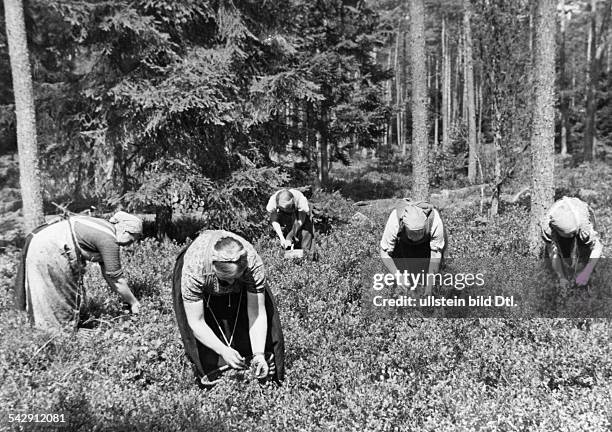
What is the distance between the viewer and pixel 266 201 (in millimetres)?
10844

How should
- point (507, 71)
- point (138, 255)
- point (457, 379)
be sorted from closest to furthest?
point (457, 379) → point (138, 255) → point (507, 71)

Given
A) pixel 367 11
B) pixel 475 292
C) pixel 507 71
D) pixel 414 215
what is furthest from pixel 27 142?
pixel 367 11

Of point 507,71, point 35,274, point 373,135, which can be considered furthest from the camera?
point 373,135

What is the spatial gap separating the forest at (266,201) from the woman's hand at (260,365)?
0.15m

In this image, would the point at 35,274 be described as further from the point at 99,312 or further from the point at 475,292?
the point at 475,292

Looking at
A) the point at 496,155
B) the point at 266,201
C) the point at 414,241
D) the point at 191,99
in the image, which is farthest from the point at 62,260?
the point at 496,155

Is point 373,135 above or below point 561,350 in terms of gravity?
above

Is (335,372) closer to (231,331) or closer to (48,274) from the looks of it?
(231,331)

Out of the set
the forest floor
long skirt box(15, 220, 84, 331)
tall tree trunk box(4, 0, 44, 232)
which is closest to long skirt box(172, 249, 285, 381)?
the forest floor

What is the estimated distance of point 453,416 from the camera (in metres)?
3.68

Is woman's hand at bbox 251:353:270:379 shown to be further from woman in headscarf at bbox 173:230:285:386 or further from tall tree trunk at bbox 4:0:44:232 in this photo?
tall tree trunk at bbox 4:0:44:232

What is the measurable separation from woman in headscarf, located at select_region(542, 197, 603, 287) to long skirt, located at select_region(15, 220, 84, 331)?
5332 mm

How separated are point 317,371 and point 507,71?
10.5 meters

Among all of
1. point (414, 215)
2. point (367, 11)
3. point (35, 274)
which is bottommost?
point (35, 274)
